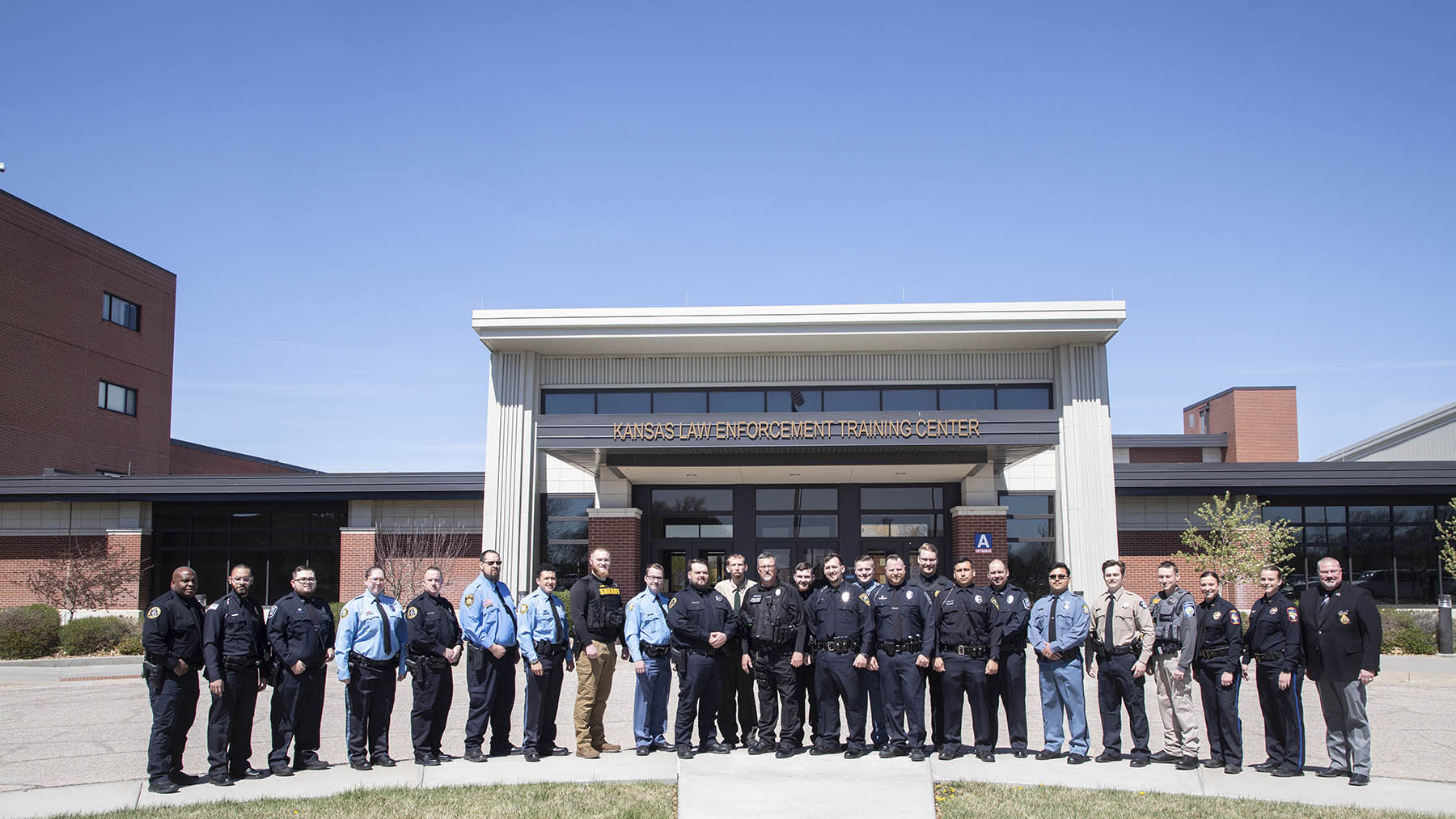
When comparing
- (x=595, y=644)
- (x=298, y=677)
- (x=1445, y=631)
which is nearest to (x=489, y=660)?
(x=595, y=644)

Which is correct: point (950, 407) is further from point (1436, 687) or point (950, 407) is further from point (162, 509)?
point (162, 509)

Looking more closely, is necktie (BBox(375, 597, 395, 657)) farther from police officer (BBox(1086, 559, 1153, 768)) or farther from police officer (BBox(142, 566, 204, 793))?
police officer (BBox(1086, 559, 1153, 768))

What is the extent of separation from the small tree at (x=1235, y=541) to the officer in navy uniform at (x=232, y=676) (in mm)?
19270

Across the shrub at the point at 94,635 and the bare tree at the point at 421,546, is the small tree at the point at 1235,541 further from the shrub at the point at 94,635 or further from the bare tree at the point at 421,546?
the shrub at the point at 94,635

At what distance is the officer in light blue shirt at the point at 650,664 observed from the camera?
34.0ft

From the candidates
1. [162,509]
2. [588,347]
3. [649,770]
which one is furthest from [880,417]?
[162,509]

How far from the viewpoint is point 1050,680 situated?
10172 mm

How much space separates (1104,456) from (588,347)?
36.6ft

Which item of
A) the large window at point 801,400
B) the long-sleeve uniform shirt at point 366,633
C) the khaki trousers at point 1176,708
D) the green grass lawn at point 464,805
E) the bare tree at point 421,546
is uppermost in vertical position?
the large window at point 801,400

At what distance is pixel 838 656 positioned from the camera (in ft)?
33.4

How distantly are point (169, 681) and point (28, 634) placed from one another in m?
14.1

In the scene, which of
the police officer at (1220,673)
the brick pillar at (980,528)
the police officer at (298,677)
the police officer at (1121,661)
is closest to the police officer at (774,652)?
the police officer at (1121,661)

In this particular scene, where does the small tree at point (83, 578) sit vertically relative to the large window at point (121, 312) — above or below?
below

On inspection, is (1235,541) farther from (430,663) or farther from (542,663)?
(430,663)
